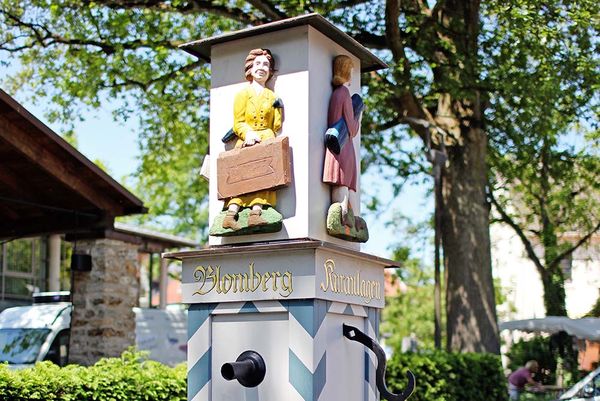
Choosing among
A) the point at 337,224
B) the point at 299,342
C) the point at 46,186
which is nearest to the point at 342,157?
the point at 337,224

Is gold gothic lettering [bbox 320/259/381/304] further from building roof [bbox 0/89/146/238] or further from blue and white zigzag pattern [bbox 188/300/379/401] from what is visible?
building roof [bbox 0/89/146/238]

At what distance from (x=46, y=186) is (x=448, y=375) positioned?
596cm

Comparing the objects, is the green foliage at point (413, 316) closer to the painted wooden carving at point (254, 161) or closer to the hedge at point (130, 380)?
the hedge at point (130, 380)

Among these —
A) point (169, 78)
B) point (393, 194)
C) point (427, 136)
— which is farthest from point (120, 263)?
point (393, 194)

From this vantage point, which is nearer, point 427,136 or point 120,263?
point 120,263

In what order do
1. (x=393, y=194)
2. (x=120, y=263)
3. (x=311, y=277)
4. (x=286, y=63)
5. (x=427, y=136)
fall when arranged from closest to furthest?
(x=311, y=277) < (x=286, y=63) < (x=120, y=263) < (x=427, y=136) < (x=393, y=194)

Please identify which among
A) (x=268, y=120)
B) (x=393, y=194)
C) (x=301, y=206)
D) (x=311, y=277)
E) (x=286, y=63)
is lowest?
(x=311, y=277)

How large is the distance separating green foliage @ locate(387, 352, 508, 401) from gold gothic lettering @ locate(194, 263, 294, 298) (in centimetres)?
654

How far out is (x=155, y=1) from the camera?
1504cm

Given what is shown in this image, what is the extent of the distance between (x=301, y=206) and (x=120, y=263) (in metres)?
8.33

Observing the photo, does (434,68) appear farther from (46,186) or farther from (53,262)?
(53,262)

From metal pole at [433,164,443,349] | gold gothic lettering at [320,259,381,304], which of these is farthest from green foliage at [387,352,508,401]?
gold gothic lettering at [320,259,381,304]

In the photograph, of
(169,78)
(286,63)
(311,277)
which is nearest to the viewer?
(311,277)

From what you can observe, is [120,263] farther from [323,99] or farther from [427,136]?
[323,99]
